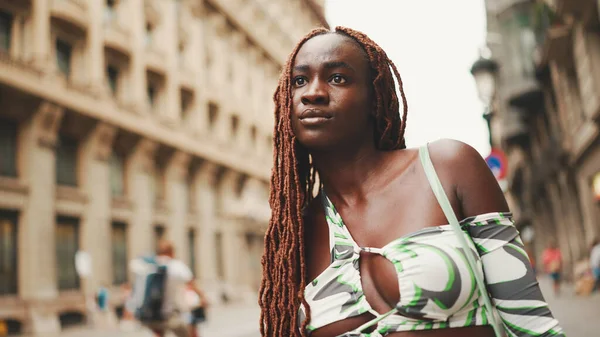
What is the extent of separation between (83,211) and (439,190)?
19.6m

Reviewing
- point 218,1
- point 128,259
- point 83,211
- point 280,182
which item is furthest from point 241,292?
point 280,182

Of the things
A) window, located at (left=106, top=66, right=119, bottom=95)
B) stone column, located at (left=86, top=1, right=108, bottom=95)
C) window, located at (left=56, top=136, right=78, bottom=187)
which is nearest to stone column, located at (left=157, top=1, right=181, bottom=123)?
window, located at (left=106, top=66, right=119, bottom=95)

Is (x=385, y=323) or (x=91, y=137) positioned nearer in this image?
(x=385, y=323)

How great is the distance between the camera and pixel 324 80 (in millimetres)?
1602

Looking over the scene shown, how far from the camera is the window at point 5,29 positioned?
17.2 meters

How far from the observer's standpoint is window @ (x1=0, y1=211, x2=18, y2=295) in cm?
1644

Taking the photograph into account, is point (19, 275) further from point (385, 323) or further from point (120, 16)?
point (385, 323)

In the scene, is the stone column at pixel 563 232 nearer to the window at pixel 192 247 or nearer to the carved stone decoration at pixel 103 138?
the window at pixel 192 247

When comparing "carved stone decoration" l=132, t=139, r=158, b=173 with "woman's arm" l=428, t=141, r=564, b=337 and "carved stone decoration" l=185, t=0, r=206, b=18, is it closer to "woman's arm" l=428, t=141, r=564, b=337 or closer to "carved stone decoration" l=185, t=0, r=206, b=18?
"carved stone decoration" l=185, t=0, r=206, b=18

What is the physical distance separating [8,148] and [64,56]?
4072 mm

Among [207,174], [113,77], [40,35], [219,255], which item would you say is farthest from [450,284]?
[219,255]

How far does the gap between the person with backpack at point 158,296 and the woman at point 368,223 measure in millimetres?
6372

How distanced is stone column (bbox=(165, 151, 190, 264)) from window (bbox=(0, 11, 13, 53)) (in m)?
9.14

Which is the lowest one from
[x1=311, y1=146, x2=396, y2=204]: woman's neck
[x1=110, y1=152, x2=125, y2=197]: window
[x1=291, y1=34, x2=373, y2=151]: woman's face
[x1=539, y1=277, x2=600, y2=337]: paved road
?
[x1=539, y1=277, x2=600, y2=337]: paved road
